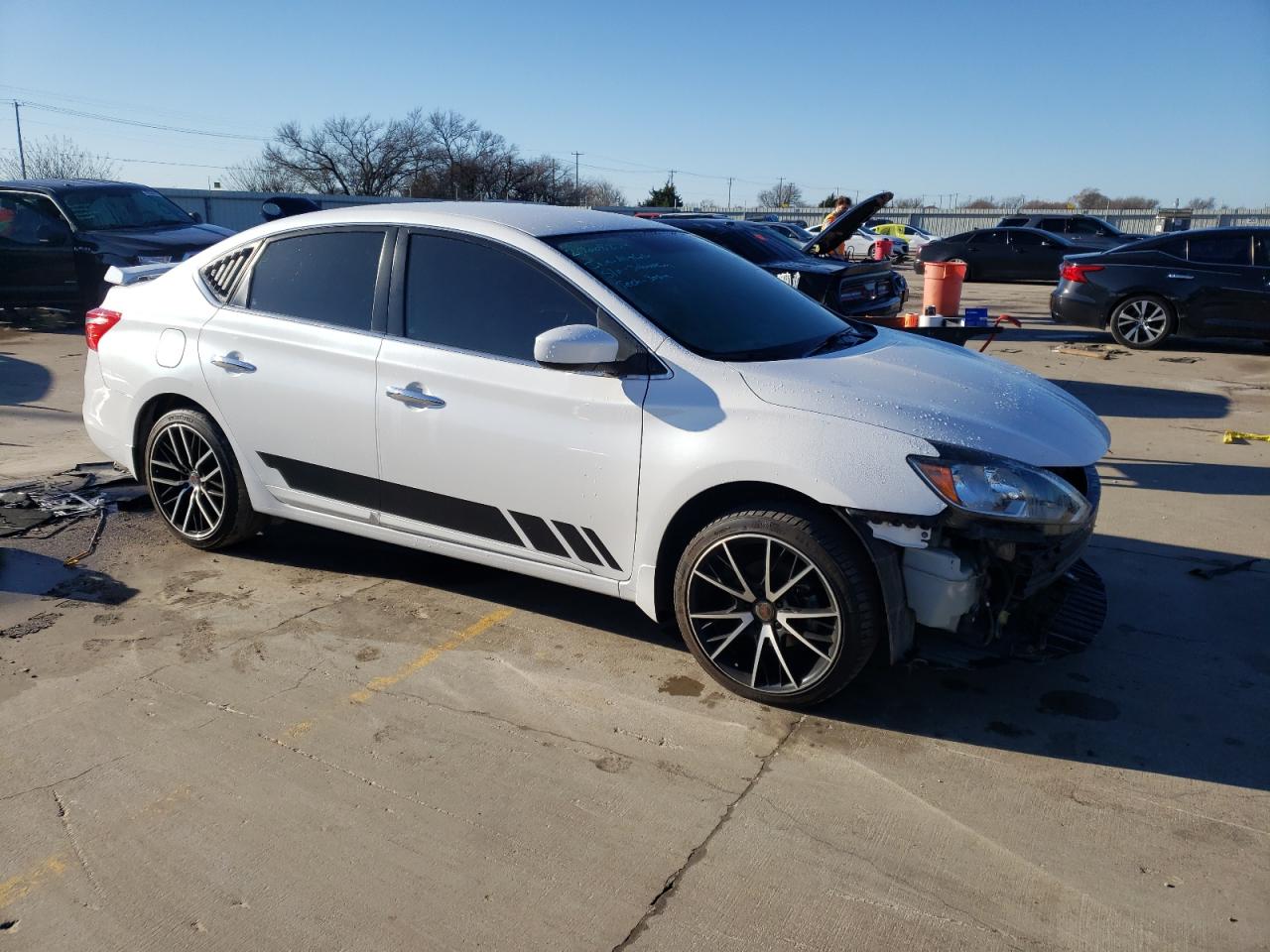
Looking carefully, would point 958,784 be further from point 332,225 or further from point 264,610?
point 332,225

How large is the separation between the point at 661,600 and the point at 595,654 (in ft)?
1.44

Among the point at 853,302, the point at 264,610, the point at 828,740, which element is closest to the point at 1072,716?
the point at 828,740

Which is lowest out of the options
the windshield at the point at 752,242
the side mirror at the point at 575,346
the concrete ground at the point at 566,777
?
the concrete ground at the point at 566,777

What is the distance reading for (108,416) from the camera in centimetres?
536

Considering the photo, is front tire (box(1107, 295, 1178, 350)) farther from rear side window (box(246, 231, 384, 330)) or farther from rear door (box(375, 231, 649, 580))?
rear side window (box(246, 231, 384, 330))

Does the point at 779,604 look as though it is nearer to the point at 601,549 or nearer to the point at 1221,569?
the point at 601,549

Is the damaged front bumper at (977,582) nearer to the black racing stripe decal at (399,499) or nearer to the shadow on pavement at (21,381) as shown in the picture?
the black racing stripe decal at (399,499)

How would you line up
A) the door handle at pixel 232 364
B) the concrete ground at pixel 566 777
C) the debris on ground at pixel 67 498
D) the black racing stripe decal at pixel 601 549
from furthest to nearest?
the debris on ground at pixel 67 498 → the door handle at pixel 232 364 → the black racing stripe decal at pixel 601 549 → the concrete ground at pixel 566 777

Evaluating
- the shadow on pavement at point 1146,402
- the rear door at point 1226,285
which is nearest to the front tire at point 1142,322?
the rear door at point 1226,285

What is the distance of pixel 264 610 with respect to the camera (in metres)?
4.57

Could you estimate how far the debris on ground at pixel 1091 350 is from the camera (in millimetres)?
11836

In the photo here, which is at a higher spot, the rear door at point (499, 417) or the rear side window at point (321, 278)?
the rear side window at point (321, 278)

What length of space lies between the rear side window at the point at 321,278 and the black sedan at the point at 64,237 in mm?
8730

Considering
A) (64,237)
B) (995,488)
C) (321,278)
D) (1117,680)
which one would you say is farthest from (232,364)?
(64,237)
